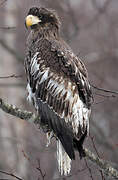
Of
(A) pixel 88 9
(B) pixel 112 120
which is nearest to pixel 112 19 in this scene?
(A) pixel 88 9

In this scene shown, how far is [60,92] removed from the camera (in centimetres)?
641

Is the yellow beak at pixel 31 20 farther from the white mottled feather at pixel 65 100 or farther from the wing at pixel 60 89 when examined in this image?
the white mottled feather at pixel 65 100

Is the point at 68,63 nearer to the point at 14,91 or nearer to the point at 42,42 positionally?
the point at 42,42

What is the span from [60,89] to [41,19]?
973 millimetres

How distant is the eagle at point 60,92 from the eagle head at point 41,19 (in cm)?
1

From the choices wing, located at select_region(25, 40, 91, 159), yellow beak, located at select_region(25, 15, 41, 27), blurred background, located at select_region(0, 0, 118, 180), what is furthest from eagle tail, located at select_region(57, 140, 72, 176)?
blurred background, located at select_region(0, 0, 118, 180)

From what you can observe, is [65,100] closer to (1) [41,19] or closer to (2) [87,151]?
(2) [87,151]

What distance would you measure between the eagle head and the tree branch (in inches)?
45.9

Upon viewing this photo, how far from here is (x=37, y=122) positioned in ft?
20.7

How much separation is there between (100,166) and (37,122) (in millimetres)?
847

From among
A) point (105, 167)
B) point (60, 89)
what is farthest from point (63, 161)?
point (60, 89)

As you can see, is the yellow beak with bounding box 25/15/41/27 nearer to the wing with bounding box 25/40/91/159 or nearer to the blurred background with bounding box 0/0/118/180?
the wing with bounding box 25/40/91/159

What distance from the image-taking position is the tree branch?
591 centimetres

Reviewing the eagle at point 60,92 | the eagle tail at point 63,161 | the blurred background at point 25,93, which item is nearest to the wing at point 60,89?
the eagle at point 60,92
